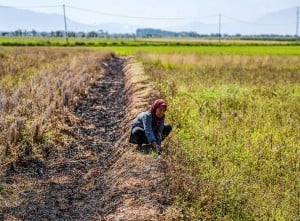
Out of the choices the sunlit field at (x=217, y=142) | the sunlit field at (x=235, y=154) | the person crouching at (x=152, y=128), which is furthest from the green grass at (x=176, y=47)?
the person crouching at (x=152, y=128)

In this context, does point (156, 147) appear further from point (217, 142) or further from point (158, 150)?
point (217, 142)

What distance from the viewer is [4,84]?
15438 millimetres

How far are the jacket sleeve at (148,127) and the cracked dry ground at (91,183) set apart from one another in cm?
30

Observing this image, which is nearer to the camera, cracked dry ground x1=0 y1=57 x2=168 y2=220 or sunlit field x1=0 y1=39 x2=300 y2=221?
sunlit field x1=0 y1=39 x2=300 y2=221

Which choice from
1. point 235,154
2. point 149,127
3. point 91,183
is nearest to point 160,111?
point 149,127

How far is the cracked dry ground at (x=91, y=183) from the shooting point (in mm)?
5773

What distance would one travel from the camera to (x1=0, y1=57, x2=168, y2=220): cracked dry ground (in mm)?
5773

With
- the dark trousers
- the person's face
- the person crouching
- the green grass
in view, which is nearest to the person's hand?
the person crouching

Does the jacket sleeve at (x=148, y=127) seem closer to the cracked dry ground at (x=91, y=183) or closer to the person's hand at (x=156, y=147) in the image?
the person's hand at (x=156, y=147)

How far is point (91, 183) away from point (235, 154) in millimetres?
2253

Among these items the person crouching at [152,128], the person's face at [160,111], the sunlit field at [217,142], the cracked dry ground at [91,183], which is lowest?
the cracked dry ground at [91,183]

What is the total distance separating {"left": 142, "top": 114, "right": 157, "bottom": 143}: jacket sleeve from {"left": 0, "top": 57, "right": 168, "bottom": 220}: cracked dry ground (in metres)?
0.30

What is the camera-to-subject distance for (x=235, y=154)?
286 inches

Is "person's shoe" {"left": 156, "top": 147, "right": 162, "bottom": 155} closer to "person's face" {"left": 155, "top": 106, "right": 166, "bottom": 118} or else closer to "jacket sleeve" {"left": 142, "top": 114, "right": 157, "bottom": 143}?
"jacket sleeve" {"left": 142, "top": 114, "right": 157, "bottom": 143}
